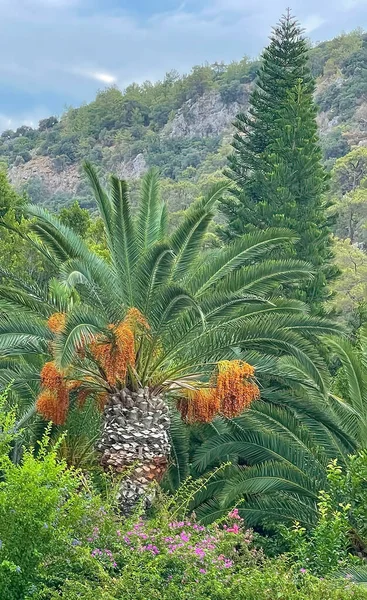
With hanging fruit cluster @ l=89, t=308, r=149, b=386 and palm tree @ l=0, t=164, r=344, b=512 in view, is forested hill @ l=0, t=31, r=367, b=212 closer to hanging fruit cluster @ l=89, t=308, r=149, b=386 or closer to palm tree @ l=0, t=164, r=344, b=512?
palm tree @ l=0, t=164, r=344, b=512

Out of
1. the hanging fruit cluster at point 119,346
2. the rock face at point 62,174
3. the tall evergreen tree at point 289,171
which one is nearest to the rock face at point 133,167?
the rock face at point 62,174

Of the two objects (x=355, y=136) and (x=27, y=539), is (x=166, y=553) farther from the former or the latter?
(x=355, y=136)

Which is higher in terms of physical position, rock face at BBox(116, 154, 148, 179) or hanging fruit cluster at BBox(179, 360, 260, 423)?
rock face at BBox(116, 154, 148, 179)

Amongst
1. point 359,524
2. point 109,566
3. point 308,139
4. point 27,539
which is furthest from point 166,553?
point 308,139

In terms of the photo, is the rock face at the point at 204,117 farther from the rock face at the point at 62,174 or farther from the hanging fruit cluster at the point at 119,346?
the hanging fruit cluster at the point at 119,346

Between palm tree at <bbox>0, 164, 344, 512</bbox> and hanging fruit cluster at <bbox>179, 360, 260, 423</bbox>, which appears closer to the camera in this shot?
hanging fruit cluster at <bbox>179, 360, 260, 423</bbox>

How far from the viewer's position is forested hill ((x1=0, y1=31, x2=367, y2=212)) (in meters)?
86.0

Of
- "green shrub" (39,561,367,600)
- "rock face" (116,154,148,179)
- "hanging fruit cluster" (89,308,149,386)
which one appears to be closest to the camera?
"green shrub" (39,561,367,600)

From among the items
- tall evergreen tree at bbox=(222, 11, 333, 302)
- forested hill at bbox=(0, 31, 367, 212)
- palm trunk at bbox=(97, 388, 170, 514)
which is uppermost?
forested hill at bbox=(0, 31, 367, 212)

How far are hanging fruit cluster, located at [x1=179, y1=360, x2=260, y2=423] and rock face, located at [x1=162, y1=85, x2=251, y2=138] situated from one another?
312 feet

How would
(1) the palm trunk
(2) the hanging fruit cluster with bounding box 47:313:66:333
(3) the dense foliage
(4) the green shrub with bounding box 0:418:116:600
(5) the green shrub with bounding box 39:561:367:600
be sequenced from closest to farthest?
(5) the green shrub with bounding box 39:561:367:600 → (4) the green shrub with bounding box 0:418:116:600 → (3) the dense foliage → (2) the hanging fruit cluster with bounding box 47:313:66:333 → (1) the palm trunk

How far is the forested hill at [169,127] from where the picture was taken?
8600cm

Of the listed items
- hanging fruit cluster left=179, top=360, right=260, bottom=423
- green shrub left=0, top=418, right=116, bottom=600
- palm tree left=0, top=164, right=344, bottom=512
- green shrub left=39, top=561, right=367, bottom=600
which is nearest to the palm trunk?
palm tree left=0, top=164, right=344, bottom=512

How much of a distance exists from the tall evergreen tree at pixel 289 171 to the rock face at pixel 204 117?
75.9 metres
